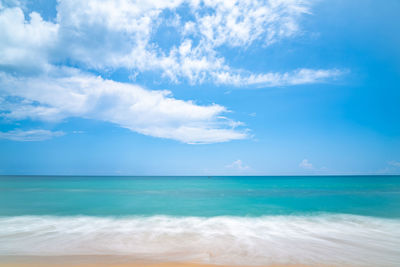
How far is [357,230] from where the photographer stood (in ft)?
33.3

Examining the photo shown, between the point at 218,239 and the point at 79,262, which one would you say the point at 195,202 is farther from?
the point at 79,262

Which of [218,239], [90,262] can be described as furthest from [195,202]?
[90,262]

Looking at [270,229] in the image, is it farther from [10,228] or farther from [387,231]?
[10,228]

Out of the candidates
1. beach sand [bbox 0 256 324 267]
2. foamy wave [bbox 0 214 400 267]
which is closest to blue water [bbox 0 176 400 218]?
foamy wave [bbox 0 214 400 267]

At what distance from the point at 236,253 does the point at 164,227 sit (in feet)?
16.2

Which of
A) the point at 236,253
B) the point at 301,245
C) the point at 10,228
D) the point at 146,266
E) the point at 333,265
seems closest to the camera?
the point at 146,266

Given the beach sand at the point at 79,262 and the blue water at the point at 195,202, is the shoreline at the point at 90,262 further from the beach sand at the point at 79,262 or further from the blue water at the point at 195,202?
the blue water at the point at 195,202

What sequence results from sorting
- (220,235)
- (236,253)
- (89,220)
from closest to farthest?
1. (236,253)
2. (220,235)
3. (89,220)

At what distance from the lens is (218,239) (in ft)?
27.0

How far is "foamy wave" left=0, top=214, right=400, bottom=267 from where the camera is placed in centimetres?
635

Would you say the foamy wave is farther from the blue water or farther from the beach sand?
the blue water

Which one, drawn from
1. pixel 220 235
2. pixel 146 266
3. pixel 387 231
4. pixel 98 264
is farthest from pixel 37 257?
pixel 387 231

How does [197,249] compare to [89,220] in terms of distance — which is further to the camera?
[89,220]

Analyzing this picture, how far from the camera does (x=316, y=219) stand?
12.8 metres
